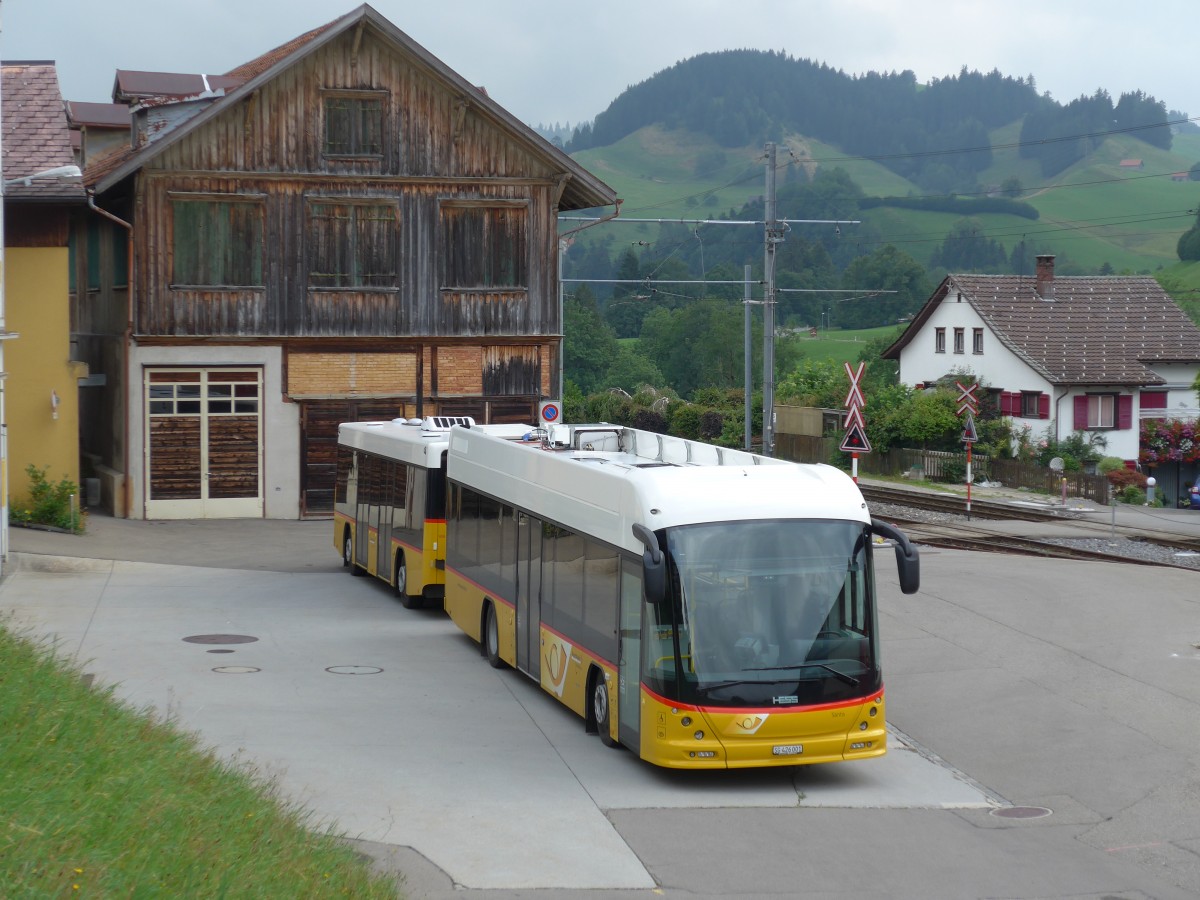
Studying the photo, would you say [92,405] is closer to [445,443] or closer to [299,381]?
[299,381]

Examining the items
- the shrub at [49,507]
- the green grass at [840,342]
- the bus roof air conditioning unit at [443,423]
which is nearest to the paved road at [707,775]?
the bus roof air conditioning unit at [443,423]

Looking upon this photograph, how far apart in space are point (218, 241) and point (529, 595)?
19.1 m

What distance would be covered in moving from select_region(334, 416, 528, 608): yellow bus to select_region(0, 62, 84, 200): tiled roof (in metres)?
7.87

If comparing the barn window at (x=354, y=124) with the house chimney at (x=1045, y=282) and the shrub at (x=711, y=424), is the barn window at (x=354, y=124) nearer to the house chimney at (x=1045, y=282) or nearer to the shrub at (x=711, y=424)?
the shrub at (x=711, y=424)

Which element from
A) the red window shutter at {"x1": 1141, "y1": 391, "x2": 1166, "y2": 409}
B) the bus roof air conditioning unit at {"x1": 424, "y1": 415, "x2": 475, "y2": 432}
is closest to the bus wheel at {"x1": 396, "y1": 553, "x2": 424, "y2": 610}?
the bus roof air conditioning unit at {"x1": 424, "y1": 415, "x2": 475, "y2": 432}

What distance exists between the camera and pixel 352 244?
109 ft

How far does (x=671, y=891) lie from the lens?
9.41 metres

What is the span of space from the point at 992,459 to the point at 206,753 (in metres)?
45.5

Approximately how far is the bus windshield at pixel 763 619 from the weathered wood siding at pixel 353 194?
22.3 meters

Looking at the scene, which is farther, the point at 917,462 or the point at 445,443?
the point at 917,462

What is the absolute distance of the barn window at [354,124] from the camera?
32.8m

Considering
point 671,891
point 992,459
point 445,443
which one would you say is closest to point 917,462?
point 992,459

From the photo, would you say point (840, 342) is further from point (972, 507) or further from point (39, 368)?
point (39, 368)

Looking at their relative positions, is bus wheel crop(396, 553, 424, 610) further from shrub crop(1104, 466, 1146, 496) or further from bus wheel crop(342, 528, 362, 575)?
shrub crop(1104, 466, 1146, 496)
